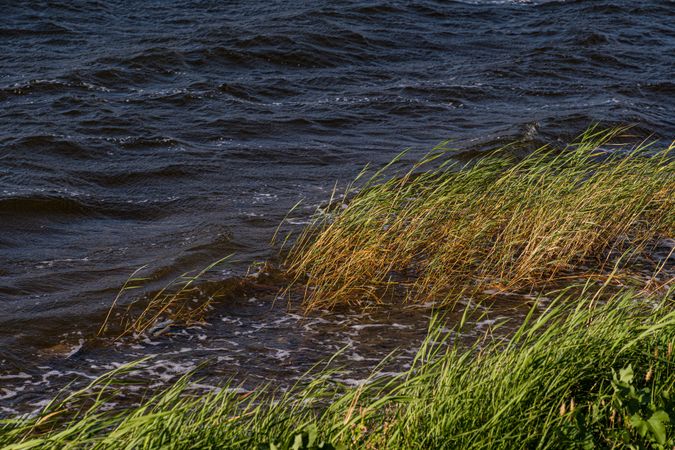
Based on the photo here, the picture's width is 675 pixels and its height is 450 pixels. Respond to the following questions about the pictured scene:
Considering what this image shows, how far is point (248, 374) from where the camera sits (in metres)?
6.04

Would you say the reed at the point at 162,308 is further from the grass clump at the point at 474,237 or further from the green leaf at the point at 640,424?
the green leaf at the point at 640,424

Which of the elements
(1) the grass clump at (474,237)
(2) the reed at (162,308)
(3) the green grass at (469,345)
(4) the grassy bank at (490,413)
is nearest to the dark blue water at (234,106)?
(2) the reed at (162,308)

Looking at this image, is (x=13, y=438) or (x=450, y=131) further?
(x=450, y=131)

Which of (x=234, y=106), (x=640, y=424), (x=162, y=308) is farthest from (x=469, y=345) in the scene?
(x=234, y=106)

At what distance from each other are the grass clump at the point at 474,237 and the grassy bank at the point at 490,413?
2523 millimetres

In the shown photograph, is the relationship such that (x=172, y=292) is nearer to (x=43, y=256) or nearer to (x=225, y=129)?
(x=43, y=256)

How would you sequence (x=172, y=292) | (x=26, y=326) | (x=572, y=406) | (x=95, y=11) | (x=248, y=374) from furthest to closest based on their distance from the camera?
(x=95, y=11) → (x=172, y=292) → (x=26, y=326) → (x=248, y=374) → (x=572, y=406)

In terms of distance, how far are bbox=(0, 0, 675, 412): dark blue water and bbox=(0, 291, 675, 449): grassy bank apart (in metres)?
2.98

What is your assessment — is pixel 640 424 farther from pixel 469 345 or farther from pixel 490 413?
pixel 469 345

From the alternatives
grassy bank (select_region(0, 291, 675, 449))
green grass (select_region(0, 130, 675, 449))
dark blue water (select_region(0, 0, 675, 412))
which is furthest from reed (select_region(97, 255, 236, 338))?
grassy bank (select_region(0, 291, 675, 449))

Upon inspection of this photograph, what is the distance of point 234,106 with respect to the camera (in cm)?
1410

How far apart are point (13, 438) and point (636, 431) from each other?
98.9 inches

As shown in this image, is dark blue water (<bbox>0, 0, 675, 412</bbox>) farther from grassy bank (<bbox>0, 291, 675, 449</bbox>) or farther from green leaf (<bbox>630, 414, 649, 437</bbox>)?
green leaf (<bbox>630, 414, 649, 437</bbox>)

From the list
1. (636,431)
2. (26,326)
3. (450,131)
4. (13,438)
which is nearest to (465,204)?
(26,326)
